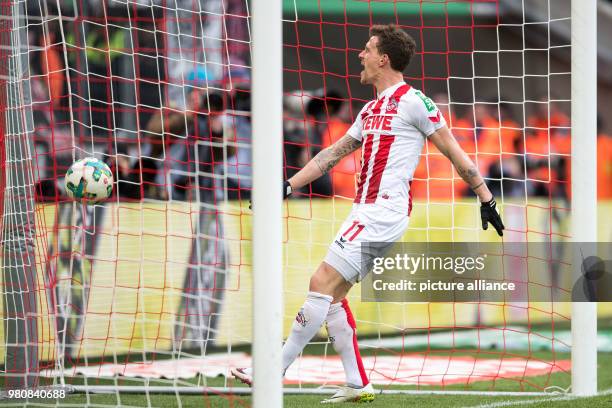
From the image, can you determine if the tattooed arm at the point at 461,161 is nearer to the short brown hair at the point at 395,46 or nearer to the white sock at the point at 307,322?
the short brown hair at the point at 395,46

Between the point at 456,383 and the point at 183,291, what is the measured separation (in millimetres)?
2592

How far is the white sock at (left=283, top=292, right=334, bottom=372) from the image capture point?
5578 mm

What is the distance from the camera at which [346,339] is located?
595 cm

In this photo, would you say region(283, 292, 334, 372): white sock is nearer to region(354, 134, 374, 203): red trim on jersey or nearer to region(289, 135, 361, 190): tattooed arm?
region(354, 134, 374, 203): red trim on jersey

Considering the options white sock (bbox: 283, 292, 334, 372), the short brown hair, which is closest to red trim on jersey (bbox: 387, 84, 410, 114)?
the short brown hair

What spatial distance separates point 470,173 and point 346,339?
122 centimetres

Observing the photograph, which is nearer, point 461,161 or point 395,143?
point 461,161

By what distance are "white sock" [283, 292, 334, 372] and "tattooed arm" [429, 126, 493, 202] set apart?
1013 mm

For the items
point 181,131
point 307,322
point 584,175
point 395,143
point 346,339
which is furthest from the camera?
point 181,131

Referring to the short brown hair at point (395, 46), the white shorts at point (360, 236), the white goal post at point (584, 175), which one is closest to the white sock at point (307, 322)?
the white shorts at point (360, 236)

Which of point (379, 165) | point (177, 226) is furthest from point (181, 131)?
point (379, 165)

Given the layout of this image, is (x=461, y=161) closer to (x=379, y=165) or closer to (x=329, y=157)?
(x=379, y=165)

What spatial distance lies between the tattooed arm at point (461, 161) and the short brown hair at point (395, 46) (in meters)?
0.47

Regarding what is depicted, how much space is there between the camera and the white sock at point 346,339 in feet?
19.4
